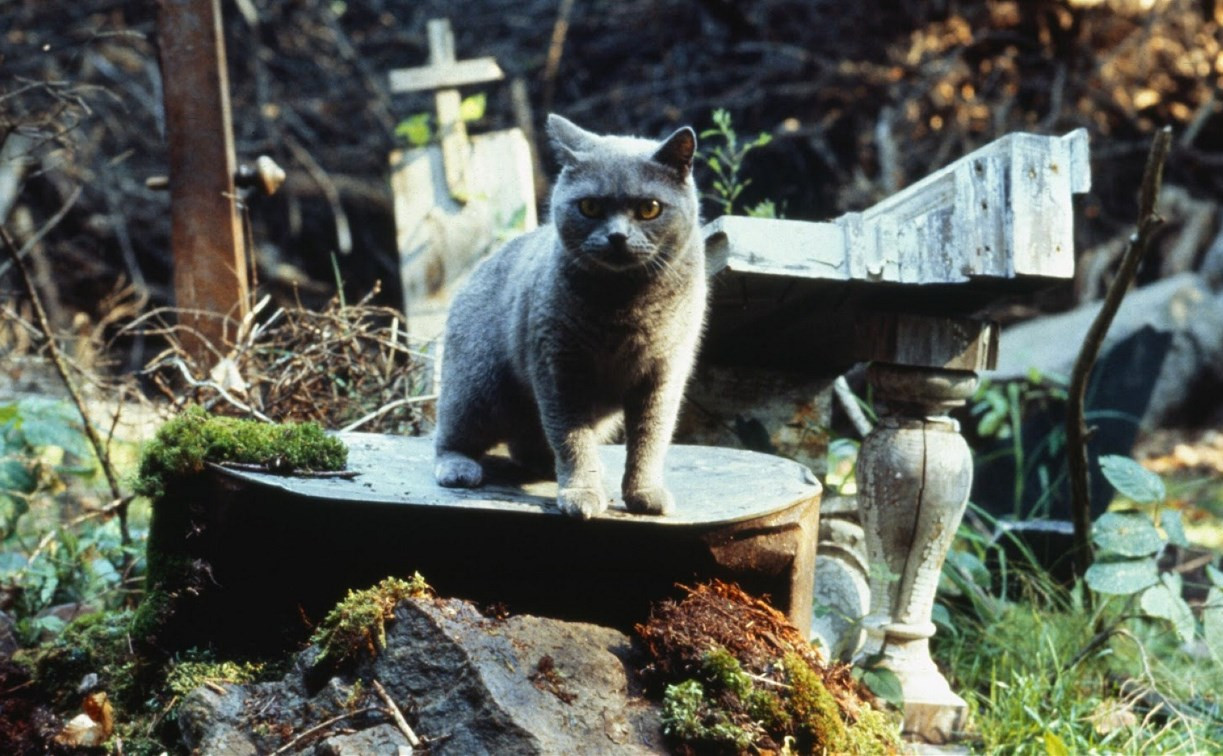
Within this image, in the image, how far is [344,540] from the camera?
220 cm

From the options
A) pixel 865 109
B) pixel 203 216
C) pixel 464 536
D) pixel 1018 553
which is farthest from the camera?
pixel 865 109

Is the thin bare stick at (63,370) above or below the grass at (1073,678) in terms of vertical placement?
above

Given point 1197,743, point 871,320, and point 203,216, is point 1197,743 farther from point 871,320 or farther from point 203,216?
point 203,216

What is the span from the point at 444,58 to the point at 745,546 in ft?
10.7

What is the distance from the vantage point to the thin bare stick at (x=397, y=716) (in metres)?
1.92

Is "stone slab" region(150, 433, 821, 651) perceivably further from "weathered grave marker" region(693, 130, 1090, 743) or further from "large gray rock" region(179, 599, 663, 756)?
"weathered grave marker" region(693, 130, 1090, 743)

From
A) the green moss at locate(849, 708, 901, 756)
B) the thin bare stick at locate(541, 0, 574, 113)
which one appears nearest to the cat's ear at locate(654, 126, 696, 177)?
the green moss at locate(849, 708, 901, 756)

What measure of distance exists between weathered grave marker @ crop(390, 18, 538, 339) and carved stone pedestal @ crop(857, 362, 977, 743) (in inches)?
91.4

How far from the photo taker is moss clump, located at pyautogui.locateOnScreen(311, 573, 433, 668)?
2.05 meters

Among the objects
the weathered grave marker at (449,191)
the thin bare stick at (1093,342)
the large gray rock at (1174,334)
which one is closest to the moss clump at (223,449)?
the thin bare stick at (1093,342)

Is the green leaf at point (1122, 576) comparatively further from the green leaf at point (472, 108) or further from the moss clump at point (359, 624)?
the green leaf at point (472, 108)

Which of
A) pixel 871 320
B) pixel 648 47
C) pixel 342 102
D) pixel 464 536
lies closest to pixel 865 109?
pixel 648 47

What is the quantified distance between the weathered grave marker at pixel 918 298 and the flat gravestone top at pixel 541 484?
384mm

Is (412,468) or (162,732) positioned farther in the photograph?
(412,468)
